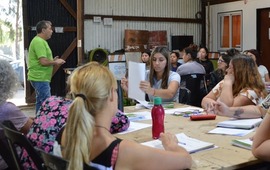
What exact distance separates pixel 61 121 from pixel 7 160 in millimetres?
436

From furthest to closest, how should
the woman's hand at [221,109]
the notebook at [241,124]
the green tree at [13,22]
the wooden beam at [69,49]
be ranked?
1. the wooden beam at [69,49]
2. the green tree at [13,22]
3. the woman's hand at [221,109]
4. the notebook at [241,124]

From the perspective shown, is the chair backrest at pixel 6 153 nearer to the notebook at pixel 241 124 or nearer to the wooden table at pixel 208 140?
the wooden table at pixel 208 140

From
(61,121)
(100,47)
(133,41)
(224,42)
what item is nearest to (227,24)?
(224,42)

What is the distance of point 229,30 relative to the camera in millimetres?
9891

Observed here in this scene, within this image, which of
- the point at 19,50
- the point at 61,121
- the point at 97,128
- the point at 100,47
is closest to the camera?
the point at 97,128

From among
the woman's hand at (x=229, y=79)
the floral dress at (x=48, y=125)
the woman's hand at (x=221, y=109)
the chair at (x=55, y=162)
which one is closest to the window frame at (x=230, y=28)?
the woman's hand at (x=229, y=79)

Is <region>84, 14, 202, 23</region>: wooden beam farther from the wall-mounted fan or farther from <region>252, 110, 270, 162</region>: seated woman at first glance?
<region>252, 110, 270, 162</region>: seated woman

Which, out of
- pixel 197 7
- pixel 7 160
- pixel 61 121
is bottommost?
pixel 7 160

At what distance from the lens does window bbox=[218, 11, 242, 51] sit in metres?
9.55

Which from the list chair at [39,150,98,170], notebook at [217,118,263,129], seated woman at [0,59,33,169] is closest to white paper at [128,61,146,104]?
notebook at [217,118,263,129]

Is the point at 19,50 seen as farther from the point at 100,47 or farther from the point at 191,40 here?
the point at 191,40

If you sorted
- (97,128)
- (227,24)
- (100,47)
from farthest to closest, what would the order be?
(227,24) < (100,47) < (97,128)

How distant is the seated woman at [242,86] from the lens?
3047mm

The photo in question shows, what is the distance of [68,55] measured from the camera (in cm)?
869
